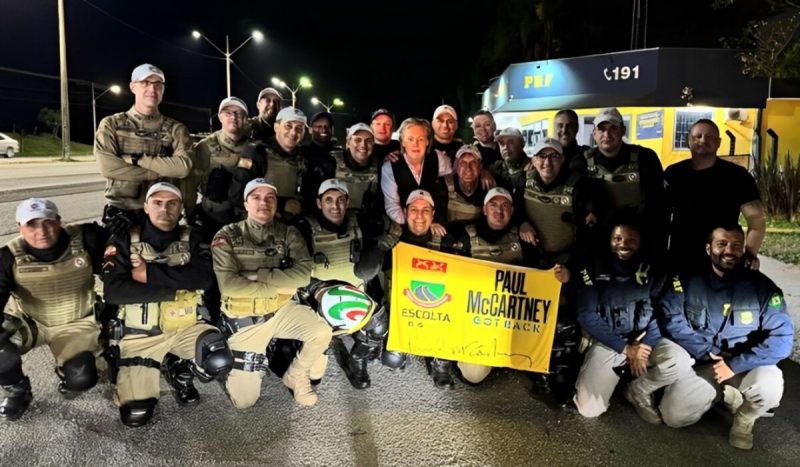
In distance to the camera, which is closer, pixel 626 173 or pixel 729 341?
pixel 729 341

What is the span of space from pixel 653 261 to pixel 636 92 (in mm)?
15736

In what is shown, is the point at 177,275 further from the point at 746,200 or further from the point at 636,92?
the point at 636,92

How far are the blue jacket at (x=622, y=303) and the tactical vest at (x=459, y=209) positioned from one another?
1.30 metres

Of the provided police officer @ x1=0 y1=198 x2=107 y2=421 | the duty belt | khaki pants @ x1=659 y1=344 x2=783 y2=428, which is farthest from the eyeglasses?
police officer @ x1=0 y1=198 x2=107 y2=421

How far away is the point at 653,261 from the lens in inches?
179

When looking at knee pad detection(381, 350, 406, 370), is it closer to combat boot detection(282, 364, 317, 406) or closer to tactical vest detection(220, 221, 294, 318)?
combat boot detection(282, 364, 317, 406)

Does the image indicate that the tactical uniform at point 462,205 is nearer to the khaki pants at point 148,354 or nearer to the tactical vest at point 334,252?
the tactical vest at point 334,252

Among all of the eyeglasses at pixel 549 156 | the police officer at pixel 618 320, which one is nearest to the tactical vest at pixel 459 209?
the eyeglasses at pixel 549 156

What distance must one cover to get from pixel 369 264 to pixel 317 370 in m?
0.96

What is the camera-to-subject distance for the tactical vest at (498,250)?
5.07 meters

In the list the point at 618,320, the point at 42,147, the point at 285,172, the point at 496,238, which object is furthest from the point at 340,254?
the point at 42,147

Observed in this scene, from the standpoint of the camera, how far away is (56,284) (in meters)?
4.47

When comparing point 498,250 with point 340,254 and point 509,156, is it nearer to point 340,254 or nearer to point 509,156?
point 340,254

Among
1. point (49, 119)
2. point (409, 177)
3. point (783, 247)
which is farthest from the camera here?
point (49, 119)
